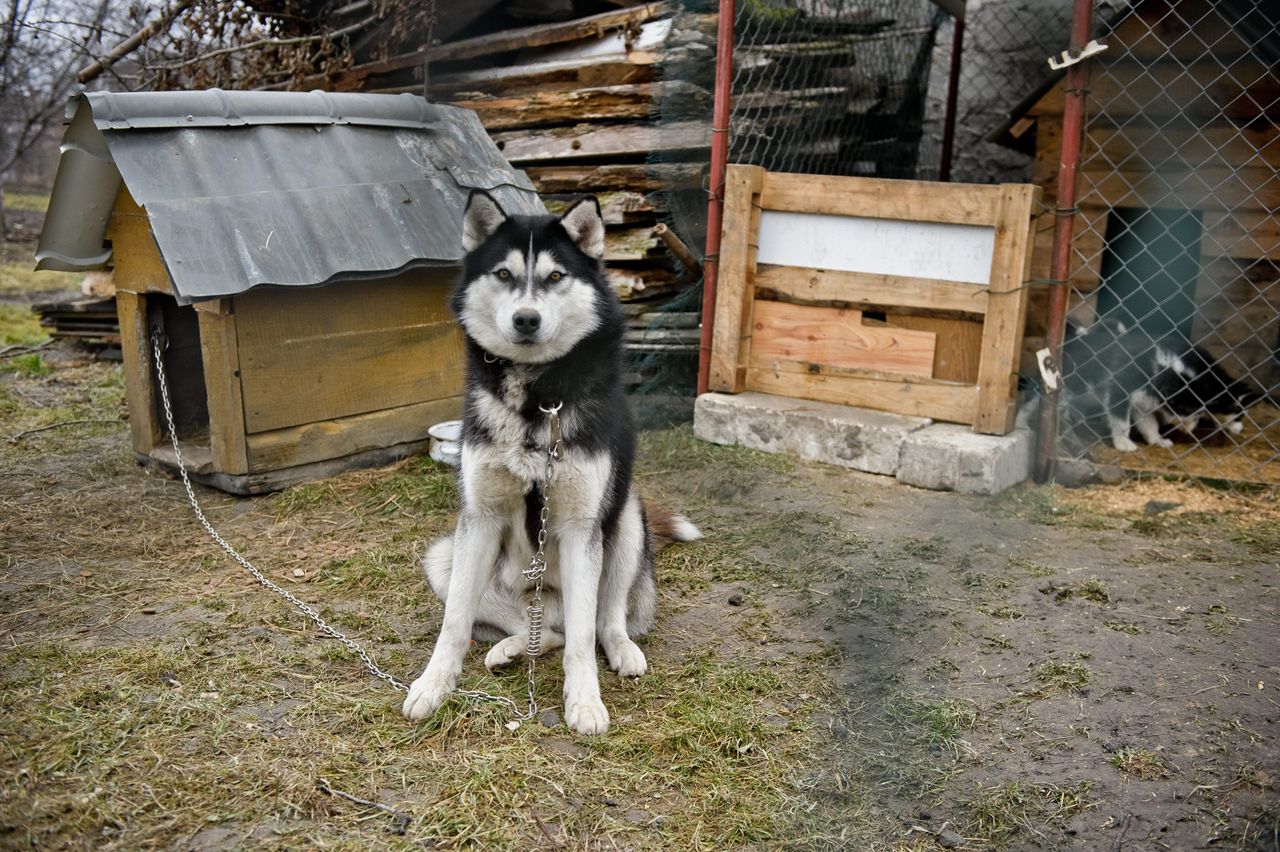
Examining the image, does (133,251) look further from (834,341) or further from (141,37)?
(834,341)

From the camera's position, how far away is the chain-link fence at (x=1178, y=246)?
531 centimetres

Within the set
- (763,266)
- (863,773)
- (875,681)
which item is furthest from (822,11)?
(863,773)

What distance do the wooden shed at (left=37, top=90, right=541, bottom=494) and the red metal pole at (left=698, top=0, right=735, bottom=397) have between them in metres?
1.09

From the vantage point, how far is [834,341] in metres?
5.32

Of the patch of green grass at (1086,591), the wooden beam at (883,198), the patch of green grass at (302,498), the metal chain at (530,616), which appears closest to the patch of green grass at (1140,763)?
the patch of green grass at (1086,591)

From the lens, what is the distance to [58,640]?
3.27m

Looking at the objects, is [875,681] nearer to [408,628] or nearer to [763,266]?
[408,628]

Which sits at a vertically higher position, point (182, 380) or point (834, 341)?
point (834, 341)

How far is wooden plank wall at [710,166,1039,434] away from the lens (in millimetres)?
4805

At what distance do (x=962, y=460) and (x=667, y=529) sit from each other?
1593 millimetres

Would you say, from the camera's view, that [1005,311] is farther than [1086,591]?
Yes

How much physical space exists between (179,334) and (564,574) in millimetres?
3361

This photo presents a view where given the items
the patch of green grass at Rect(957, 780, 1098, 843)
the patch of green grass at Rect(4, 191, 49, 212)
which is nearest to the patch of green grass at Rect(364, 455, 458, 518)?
the patch of green grass at Rect(957, 780, 1098, 843)

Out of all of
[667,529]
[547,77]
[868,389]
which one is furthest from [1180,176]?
[547,77]
